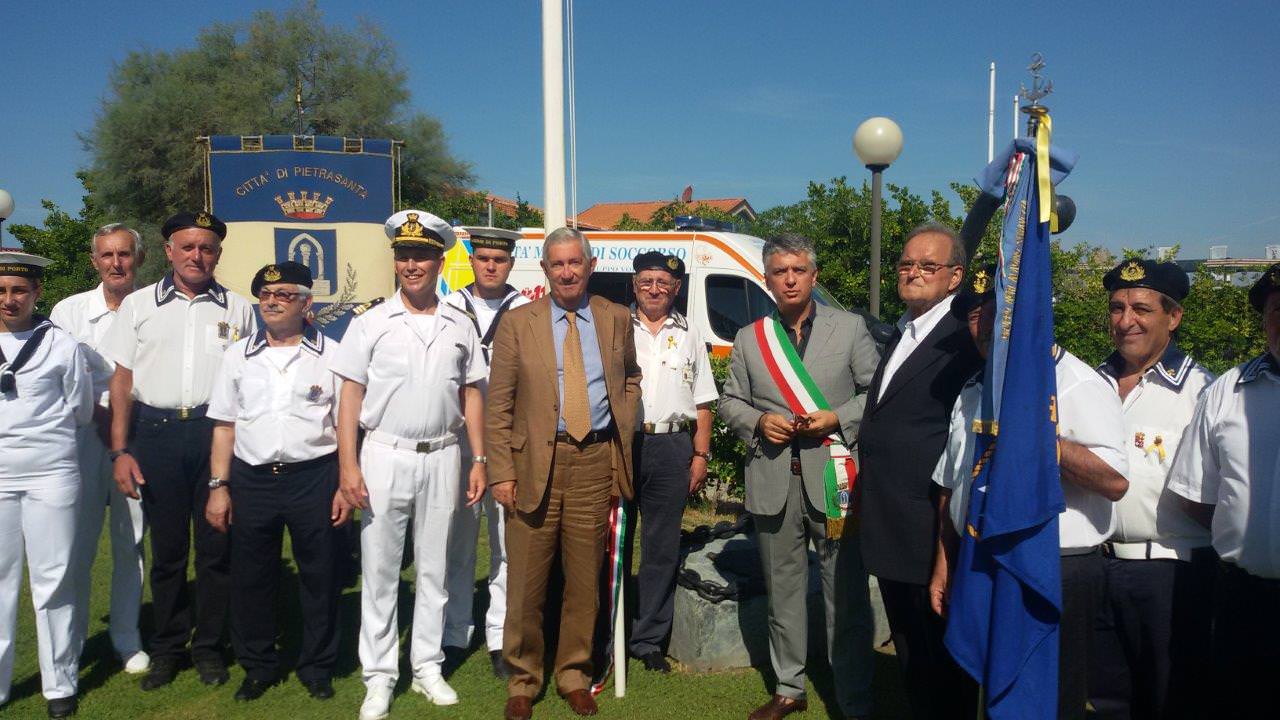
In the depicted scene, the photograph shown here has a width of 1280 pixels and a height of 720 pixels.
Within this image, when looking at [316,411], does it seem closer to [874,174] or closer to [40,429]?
[40,429]

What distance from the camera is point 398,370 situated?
157 inches

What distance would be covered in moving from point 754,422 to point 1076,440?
151 cm

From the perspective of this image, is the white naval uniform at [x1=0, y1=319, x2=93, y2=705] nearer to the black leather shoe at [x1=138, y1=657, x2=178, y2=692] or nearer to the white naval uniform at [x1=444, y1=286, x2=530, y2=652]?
the black leather shoe at [x1=138, y1=657, x2=178, y2=692]

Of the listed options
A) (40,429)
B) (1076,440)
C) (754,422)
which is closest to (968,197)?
(754,422)

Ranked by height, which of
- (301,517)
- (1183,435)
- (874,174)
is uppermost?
(874,174)

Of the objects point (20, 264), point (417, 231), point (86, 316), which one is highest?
point (417, 231)

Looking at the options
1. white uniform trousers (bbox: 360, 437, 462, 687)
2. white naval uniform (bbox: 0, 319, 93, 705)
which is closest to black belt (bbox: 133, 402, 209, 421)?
white naval uniform (bbox: 0, 319, 93, 705)

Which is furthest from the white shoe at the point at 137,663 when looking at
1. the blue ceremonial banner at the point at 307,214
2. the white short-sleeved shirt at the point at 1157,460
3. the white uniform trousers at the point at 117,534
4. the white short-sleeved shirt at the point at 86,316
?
the blue ceremonial banner at the point at 307,214

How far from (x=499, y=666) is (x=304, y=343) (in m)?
2.02

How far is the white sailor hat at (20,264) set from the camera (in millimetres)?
3959

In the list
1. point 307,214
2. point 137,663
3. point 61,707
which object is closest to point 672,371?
point 137,663

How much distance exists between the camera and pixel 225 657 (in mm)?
4738

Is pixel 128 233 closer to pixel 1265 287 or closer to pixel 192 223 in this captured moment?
pixel 192 223

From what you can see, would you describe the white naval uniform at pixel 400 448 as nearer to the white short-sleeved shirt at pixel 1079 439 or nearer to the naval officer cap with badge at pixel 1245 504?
the white short-sleeved shirt at pixel 1079 439
